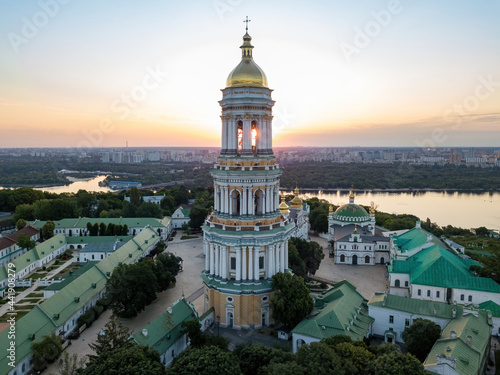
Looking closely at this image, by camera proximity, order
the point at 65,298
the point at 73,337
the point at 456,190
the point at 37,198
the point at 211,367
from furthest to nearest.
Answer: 1. the point at 456,190
2. the point at 37,198
3. the point at 65,298
4. the point at 73,337
5. the point at 211,367

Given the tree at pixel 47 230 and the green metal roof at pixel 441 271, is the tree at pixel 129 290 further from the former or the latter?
the tree at pixel 47 230

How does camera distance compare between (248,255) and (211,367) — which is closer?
(211,367)

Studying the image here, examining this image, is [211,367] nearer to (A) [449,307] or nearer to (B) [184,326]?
(B) [184,326]

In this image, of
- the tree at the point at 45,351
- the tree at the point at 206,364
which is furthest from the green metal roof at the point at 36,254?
the tree at the point at 206,364

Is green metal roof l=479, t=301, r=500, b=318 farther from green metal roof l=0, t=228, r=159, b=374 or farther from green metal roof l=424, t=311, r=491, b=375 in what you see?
green metal roof l=0, t=228, r=159, b=374

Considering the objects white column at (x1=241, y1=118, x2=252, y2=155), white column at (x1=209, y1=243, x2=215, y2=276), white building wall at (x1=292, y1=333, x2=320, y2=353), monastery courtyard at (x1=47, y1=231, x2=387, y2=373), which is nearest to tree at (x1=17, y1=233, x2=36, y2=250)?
monastery courtyard at (x1=47, y1=231, x2=387, y2=373)

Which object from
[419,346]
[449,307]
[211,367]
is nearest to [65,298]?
[211,367]
